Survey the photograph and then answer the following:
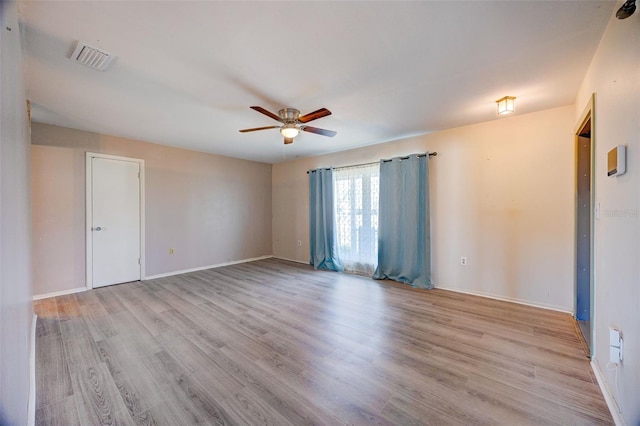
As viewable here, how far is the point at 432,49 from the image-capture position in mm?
1776

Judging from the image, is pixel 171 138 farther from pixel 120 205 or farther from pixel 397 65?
pixel 397 65

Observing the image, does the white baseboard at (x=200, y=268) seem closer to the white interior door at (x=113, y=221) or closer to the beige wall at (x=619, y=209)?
the white interior door at (x=113, y=221)

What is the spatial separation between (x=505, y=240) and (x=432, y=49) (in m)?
2.60

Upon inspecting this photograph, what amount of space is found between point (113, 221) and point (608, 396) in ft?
18.8

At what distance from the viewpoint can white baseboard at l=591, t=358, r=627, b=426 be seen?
52.7 inches

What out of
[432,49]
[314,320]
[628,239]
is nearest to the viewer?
[628,239]

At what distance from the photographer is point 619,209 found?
1396mm

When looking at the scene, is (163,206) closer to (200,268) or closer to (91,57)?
(200,268)

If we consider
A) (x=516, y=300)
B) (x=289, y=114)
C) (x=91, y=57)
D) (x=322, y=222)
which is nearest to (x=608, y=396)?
(x=516, y=300)

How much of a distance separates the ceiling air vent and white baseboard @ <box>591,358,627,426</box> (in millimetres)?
4008

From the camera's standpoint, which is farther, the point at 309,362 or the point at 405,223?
the point at 405,223

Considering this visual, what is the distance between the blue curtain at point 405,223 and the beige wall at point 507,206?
16 cm

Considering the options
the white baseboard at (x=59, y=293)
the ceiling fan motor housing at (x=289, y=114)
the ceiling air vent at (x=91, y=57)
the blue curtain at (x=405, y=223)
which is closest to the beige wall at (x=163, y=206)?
the white baseboard at (x=59, y=293)

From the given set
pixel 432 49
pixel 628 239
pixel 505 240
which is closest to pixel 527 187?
pixel 505 240
